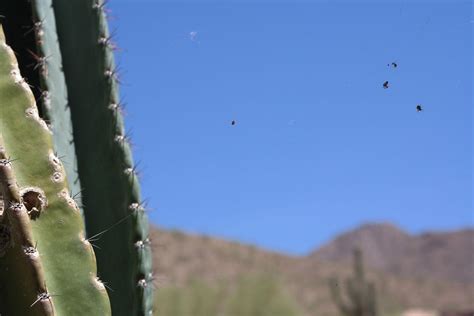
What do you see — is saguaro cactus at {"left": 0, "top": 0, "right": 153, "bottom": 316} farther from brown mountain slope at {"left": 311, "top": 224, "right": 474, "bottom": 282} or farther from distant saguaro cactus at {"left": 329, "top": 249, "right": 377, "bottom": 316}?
brown mountain slope at {"left": 311, "top": 224, "right": 474, "bottom": 282}

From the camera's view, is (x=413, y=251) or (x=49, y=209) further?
(x=413, y=251)

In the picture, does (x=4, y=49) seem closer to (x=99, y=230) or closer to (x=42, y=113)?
(x=42, y=113)

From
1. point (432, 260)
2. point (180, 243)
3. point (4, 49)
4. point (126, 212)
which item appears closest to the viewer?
point (4, 49)

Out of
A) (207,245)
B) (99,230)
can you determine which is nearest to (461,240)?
(207,245)

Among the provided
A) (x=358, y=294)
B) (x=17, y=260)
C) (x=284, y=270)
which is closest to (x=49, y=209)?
(x=17, y=260)

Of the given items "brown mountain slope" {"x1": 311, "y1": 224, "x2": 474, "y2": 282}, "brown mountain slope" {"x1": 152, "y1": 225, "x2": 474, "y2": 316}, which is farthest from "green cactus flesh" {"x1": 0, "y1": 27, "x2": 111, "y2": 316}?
"brown mountain slope" {"x1": 311, "y1": 224, "x2": 474, "y2": 282}

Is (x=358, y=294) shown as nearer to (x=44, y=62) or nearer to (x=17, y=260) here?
(x=44, y=62)
